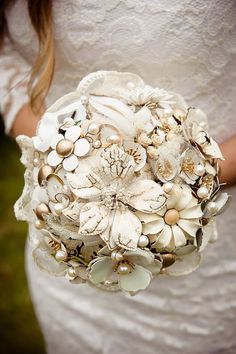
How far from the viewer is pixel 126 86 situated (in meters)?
1.34

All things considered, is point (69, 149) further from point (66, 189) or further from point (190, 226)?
point (190, 226)

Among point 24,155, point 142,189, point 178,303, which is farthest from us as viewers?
point 178,303

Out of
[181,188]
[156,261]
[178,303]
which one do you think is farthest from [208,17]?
[178,303]

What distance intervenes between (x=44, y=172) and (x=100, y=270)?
199mm

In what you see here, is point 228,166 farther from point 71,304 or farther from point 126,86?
point 71,304

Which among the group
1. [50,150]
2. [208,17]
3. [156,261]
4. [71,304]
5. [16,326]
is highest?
[208,17]

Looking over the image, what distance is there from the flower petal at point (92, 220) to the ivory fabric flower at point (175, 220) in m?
0.07

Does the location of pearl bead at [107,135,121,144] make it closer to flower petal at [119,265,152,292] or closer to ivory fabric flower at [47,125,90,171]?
ivory fabric flower at [47,125,90,171]

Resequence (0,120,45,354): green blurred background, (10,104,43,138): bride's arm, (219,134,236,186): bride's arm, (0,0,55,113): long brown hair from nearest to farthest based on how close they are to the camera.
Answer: (219,134,236,186): bride's arm
(0,0,55,113): long brown hair
(10,104,43,138): bride's arm
(0,120,45,354): green blurred background

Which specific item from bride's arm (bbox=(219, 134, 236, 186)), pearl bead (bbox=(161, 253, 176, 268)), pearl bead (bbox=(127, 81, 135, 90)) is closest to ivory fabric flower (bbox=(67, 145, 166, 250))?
pearl bead (bbox=(161, 253, 176, 268))

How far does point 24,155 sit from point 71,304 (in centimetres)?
64

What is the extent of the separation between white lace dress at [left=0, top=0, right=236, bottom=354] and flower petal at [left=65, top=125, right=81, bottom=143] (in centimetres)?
38

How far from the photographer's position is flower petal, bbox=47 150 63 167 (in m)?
1.21

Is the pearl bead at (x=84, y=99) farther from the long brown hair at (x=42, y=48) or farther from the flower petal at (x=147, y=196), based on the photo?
the long brown hair at (x=42, y=48)
